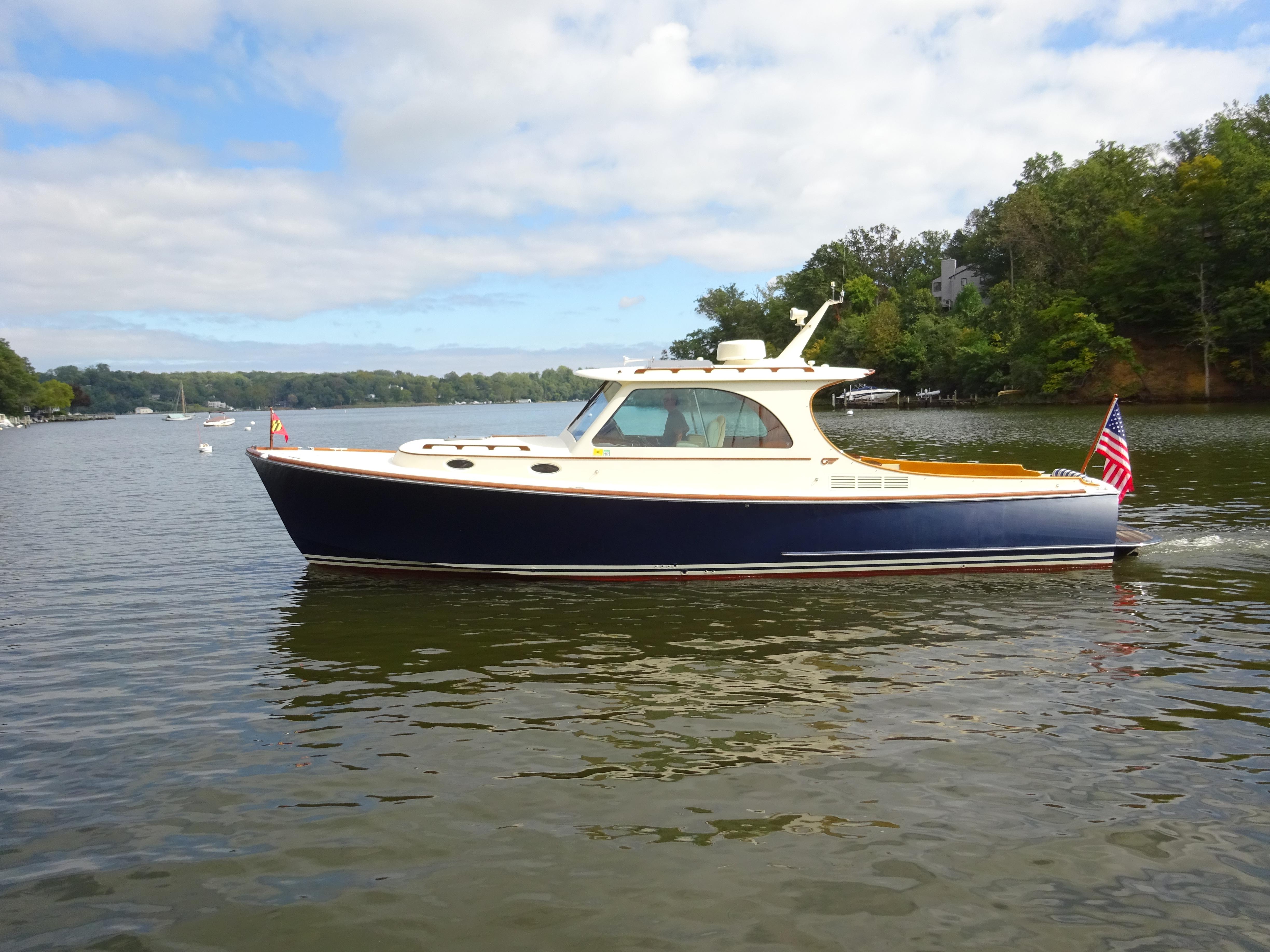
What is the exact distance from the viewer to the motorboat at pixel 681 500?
33.0 ft

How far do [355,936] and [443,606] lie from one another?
580cm

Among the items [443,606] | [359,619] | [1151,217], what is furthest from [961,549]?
[1151,217]

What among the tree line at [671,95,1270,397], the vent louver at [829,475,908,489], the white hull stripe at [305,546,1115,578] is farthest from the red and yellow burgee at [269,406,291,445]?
the tree line at [671,95,1270,397]

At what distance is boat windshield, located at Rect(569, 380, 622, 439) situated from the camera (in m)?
10.5

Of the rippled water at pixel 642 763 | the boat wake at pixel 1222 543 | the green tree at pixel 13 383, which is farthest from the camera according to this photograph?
the green tree at pixel 13 383

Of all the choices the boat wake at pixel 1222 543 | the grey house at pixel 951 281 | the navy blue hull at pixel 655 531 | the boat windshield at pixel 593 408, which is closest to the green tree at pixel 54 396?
the grey house at pixel 951 281

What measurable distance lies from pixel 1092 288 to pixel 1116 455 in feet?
219

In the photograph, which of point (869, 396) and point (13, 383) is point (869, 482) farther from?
point (13, 383)

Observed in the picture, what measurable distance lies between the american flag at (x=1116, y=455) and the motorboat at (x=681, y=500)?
16.4 inches

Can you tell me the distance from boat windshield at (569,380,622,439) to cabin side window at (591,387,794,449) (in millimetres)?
215

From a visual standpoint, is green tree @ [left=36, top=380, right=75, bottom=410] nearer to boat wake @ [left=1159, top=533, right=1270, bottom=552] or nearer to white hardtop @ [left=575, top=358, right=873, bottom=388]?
white hardtop @ [left=575, top=358, right=873, bottom=388]

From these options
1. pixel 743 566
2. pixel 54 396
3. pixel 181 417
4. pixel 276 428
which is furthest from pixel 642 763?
pixel 181 417

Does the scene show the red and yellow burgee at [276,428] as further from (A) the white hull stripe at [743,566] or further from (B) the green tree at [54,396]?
(B) the green tree at [54,396]

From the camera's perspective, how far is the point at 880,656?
794cm
